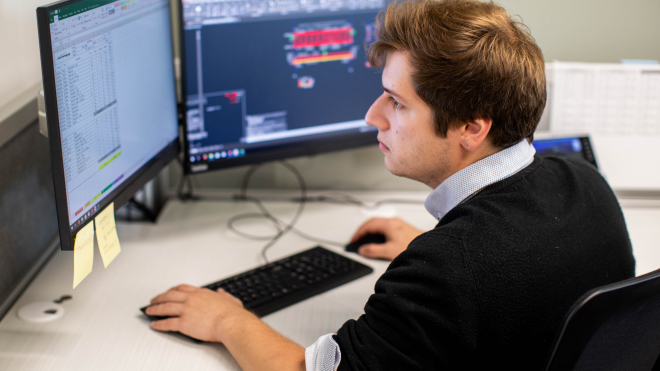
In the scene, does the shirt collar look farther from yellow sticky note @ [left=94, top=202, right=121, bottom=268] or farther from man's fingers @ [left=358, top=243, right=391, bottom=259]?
yellow sticky note @ [left=94, top=202, right=121, bottom=268]

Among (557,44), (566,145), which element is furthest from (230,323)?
(557,44)

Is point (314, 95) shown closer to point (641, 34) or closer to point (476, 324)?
point (476, 324)

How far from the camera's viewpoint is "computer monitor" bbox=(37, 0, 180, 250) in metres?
0.74

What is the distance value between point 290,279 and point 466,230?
0.44 meters

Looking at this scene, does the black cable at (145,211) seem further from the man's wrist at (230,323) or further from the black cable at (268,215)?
the man's wrist at (230,323)

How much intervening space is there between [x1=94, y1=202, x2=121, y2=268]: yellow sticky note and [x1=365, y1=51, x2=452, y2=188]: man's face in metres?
0.46

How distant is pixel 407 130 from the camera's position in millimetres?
865

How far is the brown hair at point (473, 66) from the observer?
2.60ft

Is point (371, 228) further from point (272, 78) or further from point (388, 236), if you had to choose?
point (272, 78)

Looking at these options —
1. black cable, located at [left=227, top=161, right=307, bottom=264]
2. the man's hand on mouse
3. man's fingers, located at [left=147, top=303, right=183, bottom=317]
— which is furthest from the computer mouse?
man's fingers, located at [left=147, top=303, right=183, bottom=317]

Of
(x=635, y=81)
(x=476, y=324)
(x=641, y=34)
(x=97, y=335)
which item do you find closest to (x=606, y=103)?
(x=635, y=81)

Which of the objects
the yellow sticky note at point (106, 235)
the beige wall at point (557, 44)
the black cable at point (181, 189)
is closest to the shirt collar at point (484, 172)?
the yellow sticky note at point (106, 235)

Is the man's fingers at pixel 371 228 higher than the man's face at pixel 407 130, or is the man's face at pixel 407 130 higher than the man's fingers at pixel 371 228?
the man's face at pixel 407 130

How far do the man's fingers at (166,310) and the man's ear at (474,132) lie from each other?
520 millimetres
